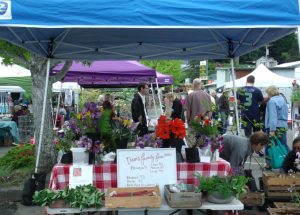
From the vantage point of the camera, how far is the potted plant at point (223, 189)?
2.37 m

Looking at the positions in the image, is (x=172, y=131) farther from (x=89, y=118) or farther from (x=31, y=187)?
(x=31, y=187)

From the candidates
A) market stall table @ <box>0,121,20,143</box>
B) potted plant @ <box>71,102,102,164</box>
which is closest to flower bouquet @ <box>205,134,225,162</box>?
potted plant @ <box>71,102,102,164</box>

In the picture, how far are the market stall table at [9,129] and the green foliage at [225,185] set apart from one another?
27.7 ft

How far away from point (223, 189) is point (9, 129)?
346 inches

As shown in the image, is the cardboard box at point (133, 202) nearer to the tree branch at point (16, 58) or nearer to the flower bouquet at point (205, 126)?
the flower bouquet at point (205, 126)

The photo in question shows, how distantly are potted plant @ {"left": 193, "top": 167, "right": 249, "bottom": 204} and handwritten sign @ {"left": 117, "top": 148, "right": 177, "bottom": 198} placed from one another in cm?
33

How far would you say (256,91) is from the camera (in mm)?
6215

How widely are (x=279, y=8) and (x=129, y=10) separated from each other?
50.8 inches

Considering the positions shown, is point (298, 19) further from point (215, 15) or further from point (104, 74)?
point (104, 74)

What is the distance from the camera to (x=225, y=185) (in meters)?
2.39

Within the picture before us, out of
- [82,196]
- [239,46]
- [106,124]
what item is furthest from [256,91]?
[82,196]

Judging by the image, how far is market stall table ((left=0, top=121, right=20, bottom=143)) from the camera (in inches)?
359

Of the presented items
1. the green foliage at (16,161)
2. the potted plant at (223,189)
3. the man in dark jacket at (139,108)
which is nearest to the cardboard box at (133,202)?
the potted plant at (223,189)

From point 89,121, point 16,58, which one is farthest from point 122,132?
point 16,58
